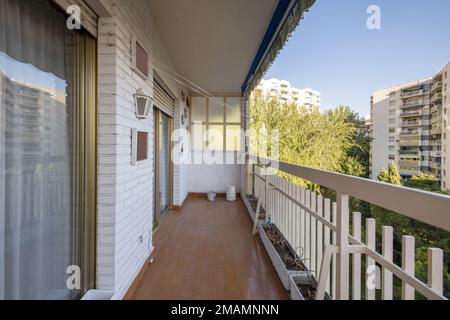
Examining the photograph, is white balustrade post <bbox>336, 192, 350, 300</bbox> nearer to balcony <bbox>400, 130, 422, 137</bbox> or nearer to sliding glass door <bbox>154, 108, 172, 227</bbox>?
balcony <bbox>400, 130, 422, 137</bbox>

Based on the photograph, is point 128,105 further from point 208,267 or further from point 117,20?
point 208,267

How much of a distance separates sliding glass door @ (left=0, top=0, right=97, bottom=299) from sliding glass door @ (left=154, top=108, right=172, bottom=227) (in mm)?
2052

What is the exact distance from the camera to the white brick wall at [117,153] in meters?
1.69

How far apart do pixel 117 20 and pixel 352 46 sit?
7.21 m

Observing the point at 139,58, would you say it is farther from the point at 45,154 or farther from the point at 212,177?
the point at 212,177

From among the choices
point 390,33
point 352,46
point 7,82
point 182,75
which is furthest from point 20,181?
point 352,46

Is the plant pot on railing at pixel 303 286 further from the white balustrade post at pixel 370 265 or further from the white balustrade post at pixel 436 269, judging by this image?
the white balustrade post at pixel 436 269

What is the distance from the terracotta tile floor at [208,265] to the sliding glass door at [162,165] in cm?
32

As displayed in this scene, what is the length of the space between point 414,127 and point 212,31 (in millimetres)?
2337

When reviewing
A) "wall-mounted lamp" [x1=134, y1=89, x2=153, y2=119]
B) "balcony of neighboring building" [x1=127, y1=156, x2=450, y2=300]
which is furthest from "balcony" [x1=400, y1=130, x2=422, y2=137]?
"wall-mounted lamp" [x1=134, y1=89, x2=153, y2=119]

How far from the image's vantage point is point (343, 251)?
1.29 meters

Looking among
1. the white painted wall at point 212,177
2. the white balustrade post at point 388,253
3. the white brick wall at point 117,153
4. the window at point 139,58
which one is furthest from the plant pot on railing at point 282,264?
the white painted wall at point 212,177

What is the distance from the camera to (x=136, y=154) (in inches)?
81.4

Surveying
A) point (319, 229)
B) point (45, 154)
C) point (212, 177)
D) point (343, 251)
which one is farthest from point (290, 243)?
point (212, 177)
